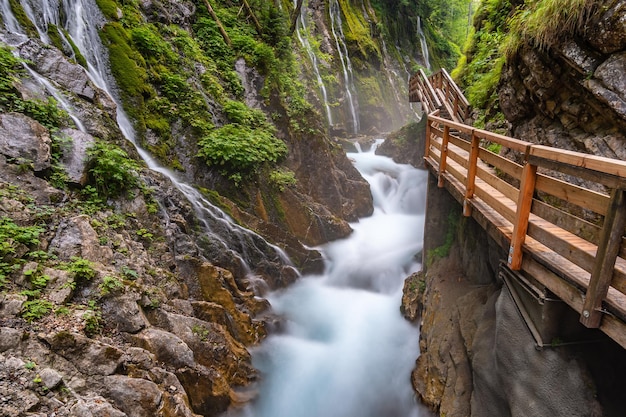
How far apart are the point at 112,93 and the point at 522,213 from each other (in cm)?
895

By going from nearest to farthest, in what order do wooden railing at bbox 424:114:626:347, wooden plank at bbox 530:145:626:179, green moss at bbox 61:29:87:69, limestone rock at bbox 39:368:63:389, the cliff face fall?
wooden plank at bbox 530:145:626:179, wooden railing at bbox 424:114:626:347, limestone rock at bbox 39:368:63:389, the cliff face, green moss at bbox 61:29:87:69

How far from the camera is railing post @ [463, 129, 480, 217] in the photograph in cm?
455

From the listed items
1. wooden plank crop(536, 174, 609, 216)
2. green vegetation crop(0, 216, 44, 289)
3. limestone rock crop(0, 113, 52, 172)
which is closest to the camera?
wooden plank crop(536, 174, 609, 216)

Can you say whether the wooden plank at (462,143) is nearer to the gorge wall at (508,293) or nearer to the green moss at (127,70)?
the gorge wall at (508,293)

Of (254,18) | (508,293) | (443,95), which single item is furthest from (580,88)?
(254,18)

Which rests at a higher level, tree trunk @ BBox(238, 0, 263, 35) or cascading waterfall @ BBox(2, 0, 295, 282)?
tree trunk @ BBox(238, 0, 263, 35)

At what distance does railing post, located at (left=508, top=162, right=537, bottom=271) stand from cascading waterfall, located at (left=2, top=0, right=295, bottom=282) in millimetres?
5539

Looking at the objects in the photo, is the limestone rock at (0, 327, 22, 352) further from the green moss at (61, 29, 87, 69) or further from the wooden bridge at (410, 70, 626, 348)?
the green moss at (61, 29, 87, 69)

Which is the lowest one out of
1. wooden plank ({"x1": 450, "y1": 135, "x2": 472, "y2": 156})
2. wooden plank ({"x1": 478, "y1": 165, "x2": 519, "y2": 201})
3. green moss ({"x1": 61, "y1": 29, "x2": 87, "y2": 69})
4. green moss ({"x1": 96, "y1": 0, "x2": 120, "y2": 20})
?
wooden plank ({"x1": 478, "y1": 165, "x2": 519, "y2": 201})

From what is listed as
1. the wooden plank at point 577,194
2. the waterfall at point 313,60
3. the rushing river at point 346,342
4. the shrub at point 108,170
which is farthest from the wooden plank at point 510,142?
the waterfall at point 313,60

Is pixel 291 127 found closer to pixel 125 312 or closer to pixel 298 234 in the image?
pixel 298 234

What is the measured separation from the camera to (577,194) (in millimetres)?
2754

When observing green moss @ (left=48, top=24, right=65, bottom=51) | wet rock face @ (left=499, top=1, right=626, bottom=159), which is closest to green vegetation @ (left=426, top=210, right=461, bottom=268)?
wet rock face @ (left=499, top=1, right=626, bottom=159)

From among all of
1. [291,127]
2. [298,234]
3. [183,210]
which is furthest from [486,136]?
[291,127]
